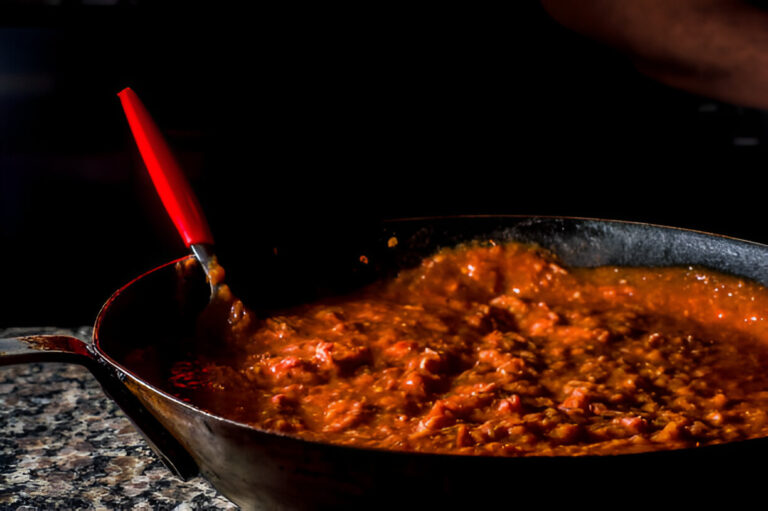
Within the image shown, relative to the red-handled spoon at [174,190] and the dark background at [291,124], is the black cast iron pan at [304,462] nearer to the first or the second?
the red-handled spoon at [174,190]

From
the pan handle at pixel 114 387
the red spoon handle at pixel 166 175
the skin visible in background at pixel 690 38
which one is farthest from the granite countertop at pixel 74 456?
the skin visible in background at pixel 690 38

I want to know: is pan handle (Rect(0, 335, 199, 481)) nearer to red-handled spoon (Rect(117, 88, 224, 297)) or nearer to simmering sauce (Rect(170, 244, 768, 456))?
simmering sauce (Rect(170, 244, 768, 456))

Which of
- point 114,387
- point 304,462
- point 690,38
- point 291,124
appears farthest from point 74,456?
point 690,38

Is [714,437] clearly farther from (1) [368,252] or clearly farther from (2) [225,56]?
(2) [225,56]

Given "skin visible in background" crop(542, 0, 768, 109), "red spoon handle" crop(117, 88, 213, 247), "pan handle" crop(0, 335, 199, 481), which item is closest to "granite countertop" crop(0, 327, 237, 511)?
"pan handle" crop(0, 335, 199, 481)

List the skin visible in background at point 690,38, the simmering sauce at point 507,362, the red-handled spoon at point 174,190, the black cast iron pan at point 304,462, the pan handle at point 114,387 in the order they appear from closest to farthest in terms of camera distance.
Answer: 1. the black cast iron pan at point 304,462
2. the pan handle at point 114,387
3. the simmering sauce at point 507,362
4. the red-handled spoon at point 174,190
5. the skin visible in background at point 690,38

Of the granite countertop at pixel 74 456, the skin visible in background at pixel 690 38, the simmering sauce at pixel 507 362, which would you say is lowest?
the granite countertop at pixel 74 456
